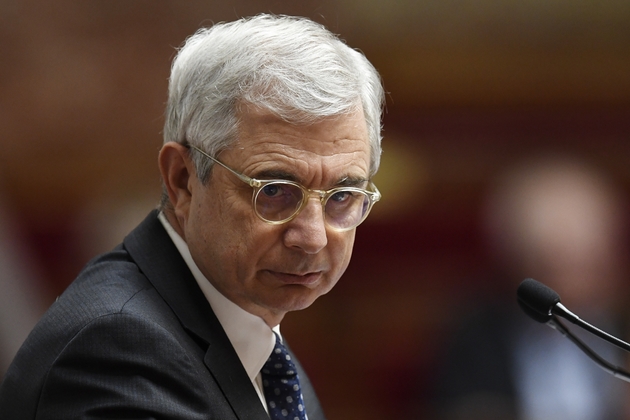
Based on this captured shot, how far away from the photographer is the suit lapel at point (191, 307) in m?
1.43

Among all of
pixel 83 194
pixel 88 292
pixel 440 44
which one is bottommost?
pixel 83 194

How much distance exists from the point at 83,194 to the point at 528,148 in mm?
2144

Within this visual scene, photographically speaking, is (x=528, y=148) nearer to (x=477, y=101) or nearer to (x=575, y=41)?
(x=477, y=101)

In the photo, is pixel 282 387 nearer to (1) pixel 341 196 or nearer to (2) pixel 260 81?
(1) pixel 341 196

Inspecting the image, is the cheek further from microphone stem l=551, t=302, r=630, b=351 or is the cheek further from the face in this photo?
microphone stem l=551, t=302, r=630, b=351

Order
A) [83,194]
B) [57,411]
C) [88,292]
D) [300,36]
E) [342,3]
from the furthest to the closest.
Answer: [342,3]
[83,194]
[300,36]
[88,292]
[57,411]

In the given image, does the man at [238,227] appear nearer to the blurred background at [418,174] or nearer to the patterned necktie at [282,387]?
the patterned necktie at [282,387]

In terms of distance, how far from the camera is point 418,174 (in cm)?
357

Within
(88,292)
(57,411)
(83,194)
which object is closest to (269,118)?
(88,292)

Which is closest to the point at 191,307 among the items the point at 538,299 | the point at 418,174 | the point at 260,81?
the point at 260,81

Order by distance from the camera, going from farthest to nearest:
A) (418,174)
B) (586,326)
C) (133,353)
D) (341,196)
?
(418,174)
(341,196)
(586,326)
(133,353)

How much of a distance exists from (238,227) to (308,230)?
0.48 ft

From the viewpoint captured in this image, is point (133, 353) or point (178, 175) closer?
point (133, 353)

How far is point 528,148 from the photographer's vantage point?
11.6 ft
